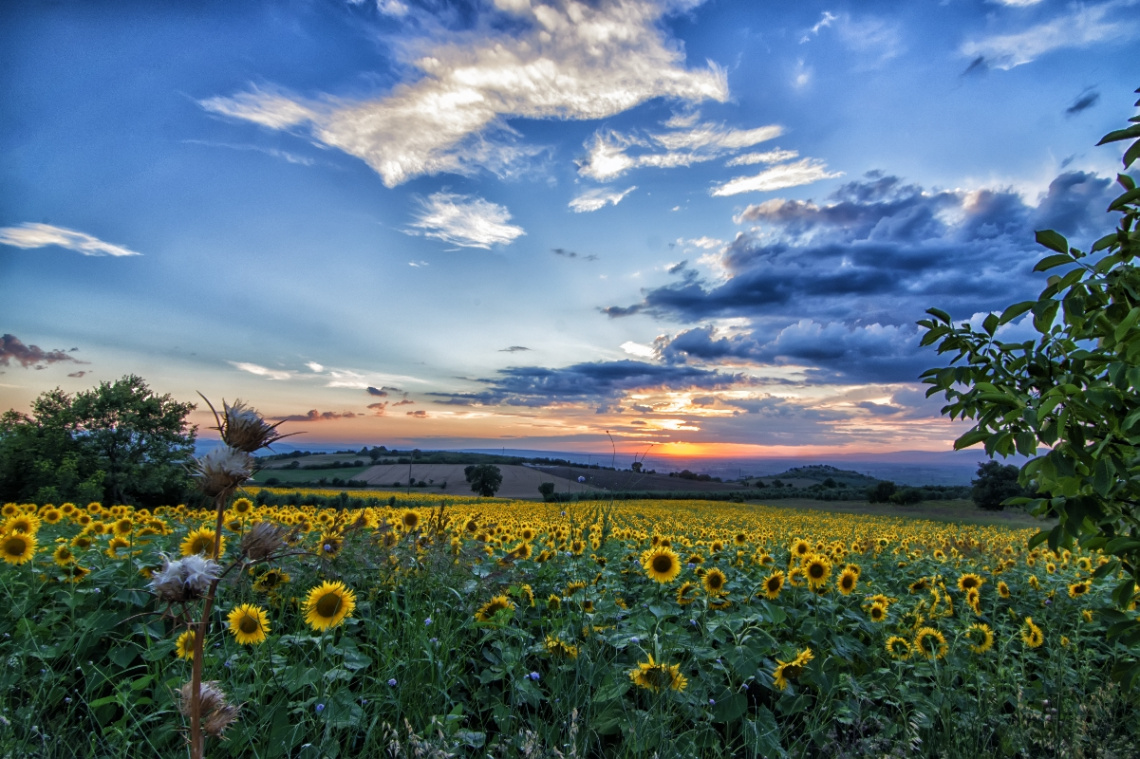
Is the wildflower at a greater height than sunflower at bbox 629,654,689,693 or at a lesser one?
greater

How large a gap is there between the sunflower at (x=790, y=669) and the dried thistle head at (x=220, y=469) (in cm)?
350

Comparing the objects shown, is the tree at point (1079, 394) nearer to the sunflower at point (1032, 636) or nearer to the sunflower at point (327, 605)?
the sunflower at point (1032, 636)

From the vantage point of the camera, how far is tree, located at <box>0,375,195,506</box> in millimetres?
30703

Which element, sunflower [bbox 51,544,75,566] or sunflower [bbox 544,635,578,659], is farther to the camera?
sunflower [bbox 51,544,75,566]

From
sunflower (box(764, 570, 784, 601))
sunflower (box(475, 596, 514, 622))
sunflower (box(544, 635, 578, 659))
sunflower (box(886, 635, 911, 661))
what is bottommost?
sunflower (box(886, 635, 911, 661))

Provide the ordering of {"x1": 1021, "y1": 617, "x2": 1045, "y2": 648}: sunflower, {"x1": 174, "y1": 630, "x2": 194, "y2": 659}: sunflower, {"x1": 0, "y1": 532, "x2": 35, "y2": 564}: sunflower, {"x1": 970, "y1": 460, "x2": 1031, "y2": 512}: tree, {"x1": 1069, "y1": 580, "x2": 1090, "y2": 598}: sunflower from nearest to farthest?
1. {"x1": 174, "y1": 630, "x2": 194, "y2": 659}: sunflower
2. {"x1": 0, "y1": 532, "x2": 35, "y2": 564}: sunflower
3. {"x1": 1021, "y1": 617, "x2": 1045, "y2": 648}: sunflower
4. {"x1": 1069, "y1": 580, "x2": 1090, "y2": 598}: sunflower
5. {"x1": 970, "y1": 460, "x2": 1031, "y2": 512}: tree

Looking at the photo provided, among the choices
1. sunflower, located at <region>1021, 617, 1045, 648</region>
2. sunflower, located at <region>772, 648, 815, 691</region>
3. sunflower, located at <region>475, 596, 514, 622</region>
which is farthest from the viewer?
sunflower, located at <region>1021, 617, 1045, 648</region>

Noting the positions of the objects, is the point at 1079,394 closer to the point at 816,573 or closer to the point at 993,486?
the point at 816,573

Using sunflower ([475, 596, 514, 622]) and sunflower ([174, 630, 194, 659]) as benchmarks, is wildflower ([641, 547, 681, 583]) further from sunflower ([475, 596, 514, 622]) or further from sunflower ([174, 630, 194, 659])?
sunflower ([174, 630, 194, 659])

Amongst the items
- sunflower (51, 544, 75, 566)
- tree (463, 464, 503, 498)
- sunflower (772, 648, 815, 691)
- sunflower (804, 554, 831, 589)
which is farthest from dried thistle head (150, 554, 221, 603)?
tree (463, 464, 503, 498)

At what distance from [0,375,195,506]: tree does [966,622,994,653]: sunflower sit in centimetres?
3363

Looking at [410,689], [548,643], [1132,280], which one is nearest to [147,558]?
[410,689]

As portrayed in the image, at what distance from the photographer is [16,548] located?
13.5ft

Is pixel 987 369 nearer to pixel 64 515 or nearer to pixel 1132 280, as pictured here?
pixel 1132 280
